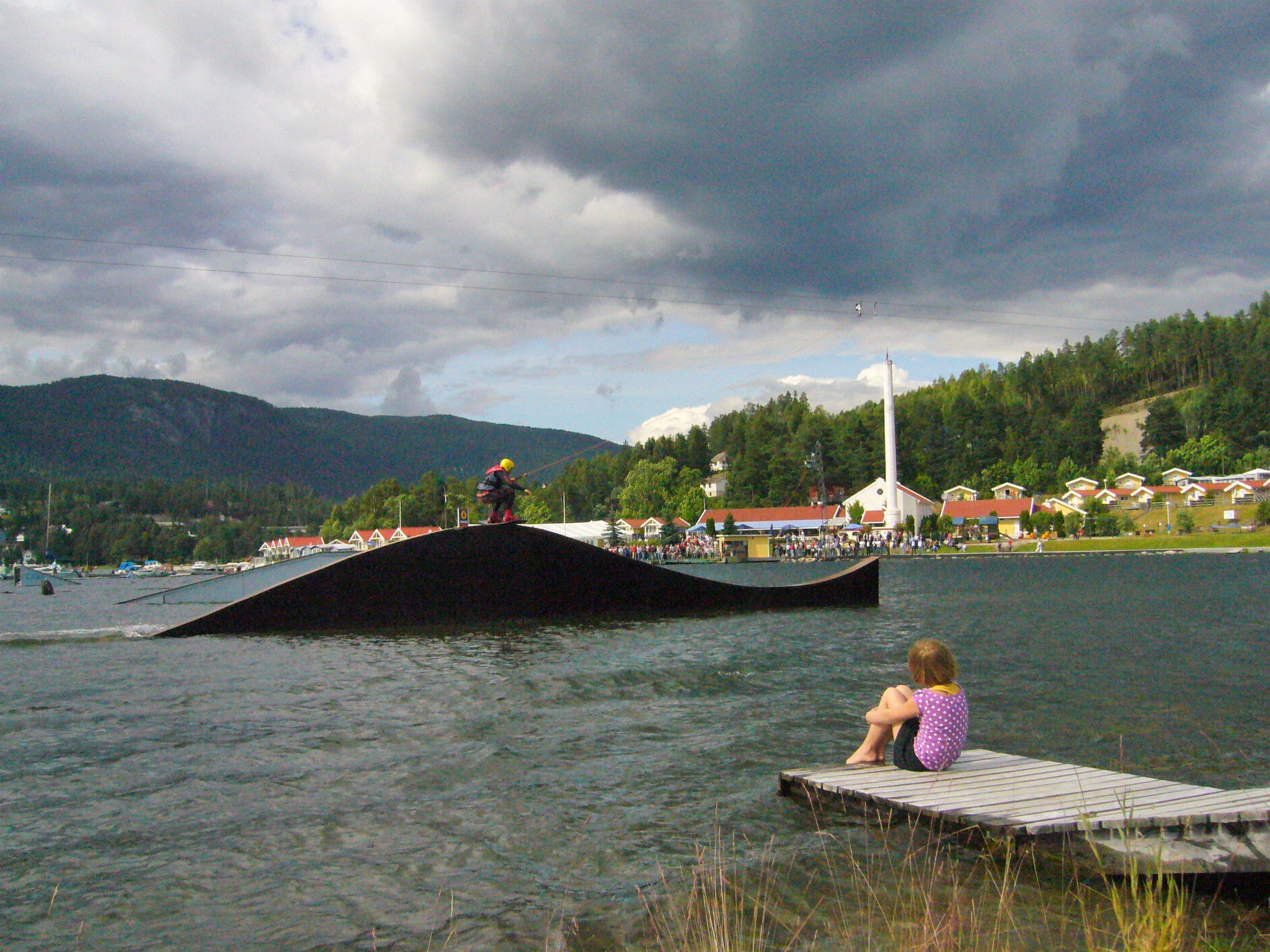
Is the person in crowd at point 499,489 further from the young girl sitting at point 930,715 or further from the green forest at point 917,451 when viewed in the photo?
the green forest at point 917,451

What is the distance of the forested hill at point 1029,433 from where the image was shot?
121m

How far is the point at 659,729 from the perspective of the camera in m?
8.46

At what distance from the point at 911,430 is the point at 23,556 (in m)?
119

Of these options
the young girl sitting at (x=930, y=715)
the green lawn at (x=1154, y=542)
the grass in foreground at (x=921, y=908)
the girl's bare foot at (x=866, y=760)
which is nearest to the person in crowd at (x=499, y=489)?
the girl's bare foot at (x=866, y=760)

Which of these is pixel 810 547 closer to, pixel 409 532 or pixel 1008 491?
pixel 1008 491

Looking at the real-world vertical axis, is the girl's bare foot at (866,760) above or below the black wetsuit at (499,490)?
below

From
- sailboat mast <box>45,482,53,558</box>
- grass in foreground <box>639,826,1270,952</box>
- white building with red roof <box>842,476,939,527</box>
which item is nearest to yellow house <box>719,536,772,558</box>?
white building with red roof <box>842,476,939,527</box>

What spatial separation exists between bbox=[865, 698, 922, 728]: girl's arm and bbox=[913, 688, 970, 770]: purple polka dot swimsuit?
0.05 meters

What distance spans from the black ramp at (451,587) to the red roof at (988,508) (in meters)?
84.0

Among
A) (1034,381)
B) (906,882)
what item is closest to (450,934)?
(906,882)

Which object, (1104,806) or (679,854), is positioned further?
(679,854)

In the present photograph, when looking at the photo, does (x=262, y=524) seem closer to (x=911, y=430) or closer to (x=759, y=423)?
(x=759, y=423)

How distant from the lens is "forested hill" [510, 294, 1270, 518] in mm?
120688

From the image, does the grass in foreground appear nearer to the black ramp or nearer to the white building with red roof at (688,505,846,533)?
the black ramp
